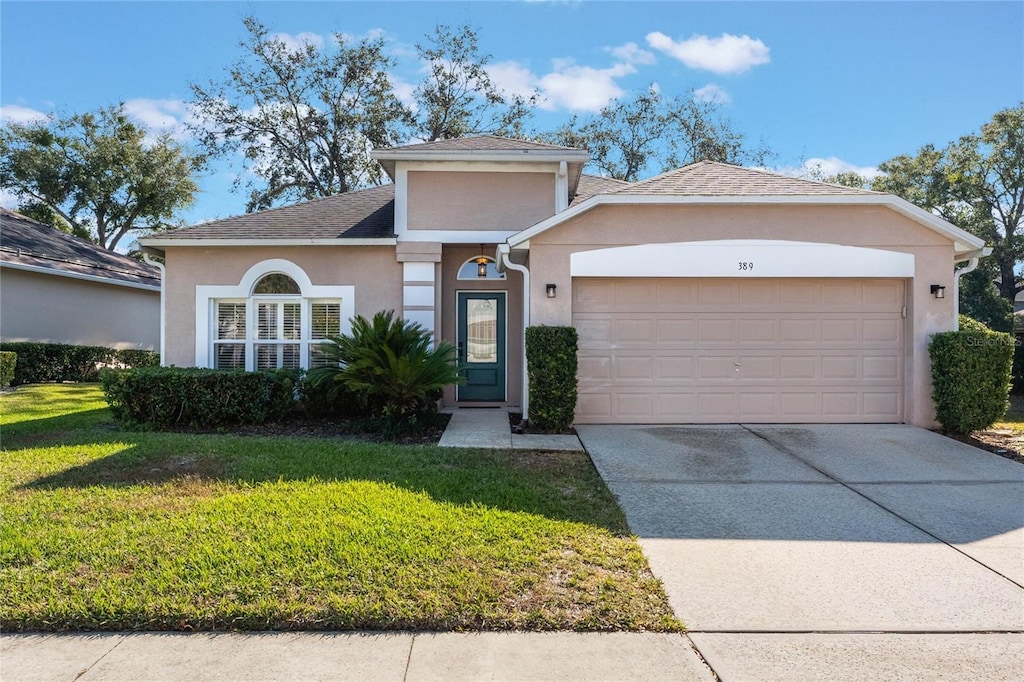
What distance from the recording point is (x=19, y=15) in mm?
11352

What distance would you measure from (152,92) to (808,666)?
27.9 meters

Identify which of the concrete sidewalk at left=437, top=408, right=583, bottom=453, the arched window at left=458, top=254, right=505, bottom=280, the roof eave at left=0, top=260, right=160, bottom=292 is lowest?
the concrete sidewalk at left=437, top=408, right=583, bottom=453

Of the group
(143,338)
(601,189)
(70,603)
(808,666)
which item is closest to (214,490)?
(70,603)

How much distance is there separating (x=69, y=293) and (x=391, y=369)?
44.1 feet

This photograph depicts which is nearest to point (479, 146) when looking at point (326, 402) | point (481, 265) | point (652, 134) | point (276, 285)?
point (481, 265)

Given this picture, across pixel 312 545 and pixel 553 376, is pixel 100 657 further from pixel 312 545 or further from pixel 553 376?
pixel 553 376

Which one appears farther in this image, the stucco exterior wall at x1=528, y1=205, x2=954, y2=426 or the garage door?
the garage door

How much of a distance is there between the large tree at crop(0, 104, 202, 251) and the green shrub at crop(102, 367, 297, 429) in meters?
23.0

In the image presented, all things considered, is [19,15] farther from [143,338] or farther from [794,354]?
[794,354]

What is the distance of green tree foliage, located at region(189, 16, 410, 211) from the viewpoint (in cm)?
2331

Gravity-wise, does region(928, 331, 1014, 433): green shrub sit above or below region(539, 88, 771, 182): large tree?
below

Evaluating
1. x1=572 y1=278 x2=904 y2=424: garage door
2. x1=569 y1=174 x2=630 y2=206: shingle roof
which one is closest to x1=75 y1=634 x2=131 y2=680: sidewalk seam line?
x1=572 y1=278 x2=904 y2=424: garage door

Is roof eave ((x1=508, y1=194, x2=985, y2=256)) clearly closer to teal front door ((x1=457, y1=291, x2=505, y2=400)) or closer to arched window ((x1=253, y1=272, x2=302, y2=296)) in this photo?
teal front door ((x1=457, y1=291, x2=505, y2=400))

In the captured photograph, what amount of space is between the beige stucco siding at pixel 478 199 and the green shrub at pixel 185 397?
4.09 metres
